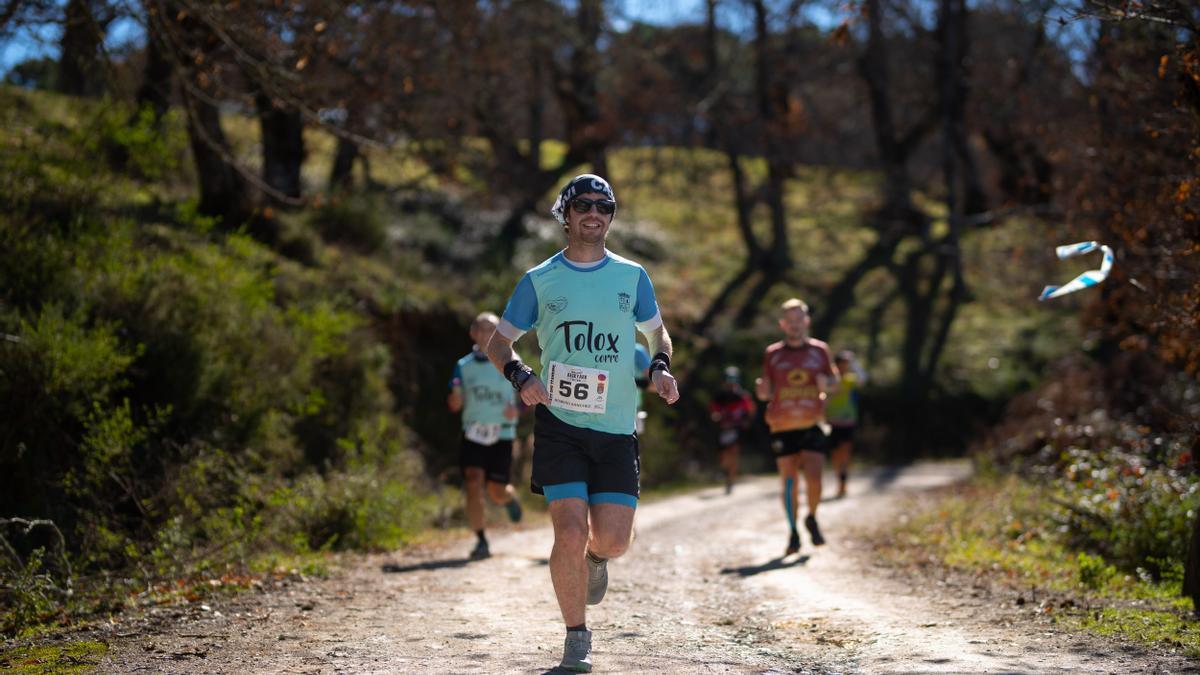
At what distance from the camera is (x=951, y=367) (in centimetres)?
2683

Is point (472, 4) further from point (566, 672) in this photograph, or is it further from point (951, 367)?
point (566, 672)

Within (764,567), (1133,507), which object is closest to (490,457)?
(764,567)

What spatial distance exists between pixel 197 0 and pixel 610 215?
22.5ft

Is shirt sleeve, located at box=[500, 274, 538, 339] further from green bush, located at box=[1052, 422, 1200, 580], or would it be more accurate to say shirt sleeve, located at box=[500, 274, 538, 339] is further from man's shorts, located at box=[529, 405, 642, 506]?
green bush, located at box=[1052, 422, 1200, 580]

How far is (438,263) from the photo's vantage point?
883 inches

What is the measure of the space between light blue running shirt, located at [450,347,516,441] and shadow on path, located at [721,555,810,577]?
238 centimetres

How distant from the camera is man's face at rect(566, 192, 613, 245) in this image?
19.0ft

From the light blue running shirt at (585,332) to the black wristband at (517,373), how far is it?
15 cm

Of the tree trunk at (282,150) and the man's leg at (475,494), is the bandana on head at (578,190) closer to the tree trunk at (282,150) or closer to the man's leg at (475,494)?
the man's leg at (475,494)

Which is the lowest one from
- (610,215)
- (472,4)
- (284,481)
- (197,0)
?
(284,481)

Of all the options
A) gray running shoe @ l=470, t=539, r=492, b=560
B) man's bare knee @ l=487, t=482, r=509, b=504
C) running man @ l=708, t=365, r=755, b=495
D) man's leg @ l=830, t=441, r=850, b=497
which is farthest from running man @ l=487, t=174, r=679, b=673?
running man @ l=708, t=365, r=755, b=495

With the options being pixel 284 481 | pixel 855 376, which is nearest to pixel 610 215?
pixel 284 481

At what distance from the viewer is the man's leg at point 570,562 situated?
5.61 metres

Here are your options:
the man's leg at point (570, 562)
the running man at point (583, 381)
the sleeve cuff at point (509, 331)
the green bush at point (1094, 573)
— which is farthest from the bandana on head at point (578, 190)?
the green bush at point (1094, 573)
